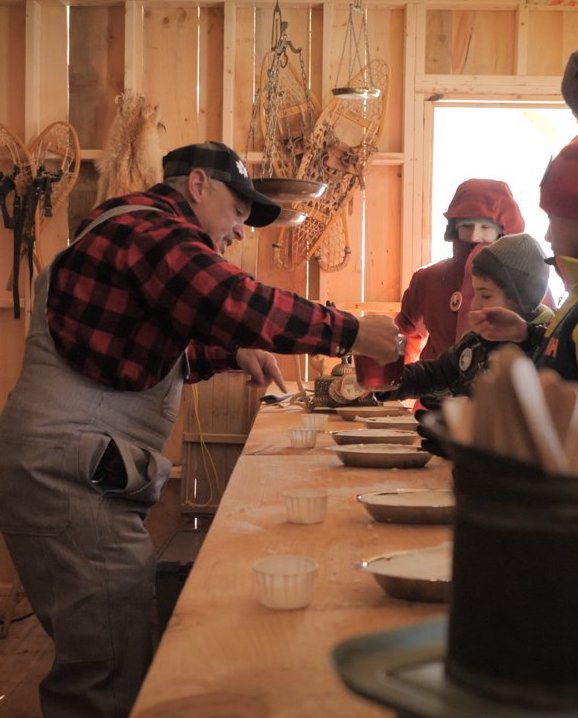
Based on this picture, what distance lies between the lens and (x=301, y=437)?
2994mm

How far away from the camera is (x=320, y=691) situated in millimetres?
1041

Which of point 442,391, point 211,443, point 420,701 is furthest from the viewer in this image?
point 211,443

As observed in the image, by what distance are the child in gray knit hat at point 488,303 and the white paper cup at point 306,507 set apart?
120 cm

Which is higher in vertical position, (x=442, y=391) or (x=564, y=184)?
(x=564, y=184)

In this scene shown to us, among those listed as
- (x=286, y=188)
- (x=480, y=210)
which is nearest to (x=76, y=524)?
(x=286, y=188)

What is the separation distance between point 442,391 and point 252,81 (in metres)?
3.12

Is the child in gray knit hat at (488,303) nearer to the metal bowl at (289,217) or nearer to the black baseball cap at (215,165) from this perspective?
the black baseball cap at (215,165)

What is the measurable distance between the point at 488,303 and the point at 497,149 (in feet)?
17.0

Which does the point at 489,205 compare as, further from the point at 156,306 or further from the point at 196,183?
the point at 156,306

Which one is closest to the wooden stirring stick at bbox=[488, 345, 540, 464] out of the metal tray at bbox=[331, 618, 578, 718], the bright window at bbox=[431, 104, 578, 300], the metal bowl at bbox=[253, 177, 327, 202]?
the metal tray at bbox=[331, 618, 578, 718]

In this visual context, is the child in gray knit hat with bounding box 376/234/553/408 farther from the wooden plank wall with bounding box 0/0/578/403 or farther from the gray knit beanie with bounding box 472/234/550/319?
the wooden plank wall with bounding box 0/0/578/403

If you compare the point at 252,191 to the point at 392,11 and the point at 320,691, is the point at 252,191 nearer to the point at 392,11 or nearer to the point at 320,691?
the point at 320,691

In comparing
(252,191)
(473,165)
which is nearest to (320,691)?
(252,191)

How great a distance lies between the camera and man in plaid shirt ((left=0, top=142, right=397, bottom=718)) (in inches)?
86.4
